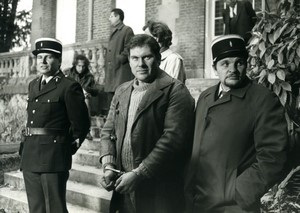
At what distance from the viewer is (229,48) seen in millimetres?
2572

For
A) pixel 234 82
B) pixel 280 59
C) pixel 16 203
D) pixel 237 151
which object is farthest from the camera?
pixel 16 203

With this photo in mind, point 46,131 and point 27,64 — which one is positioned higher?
point 27,64

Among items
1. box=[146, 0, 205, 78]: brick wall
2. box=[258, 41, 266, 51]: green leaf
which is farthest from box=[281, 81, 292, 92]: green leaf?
box=[146, 0, 205, 78]: brick wall

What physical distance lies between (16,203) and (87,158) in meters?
1.32

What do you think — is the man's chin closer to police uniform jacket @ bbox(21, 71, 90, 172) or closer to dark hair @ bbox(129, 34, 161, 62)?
dark hair @ bbox(129, 34, 161, 62)

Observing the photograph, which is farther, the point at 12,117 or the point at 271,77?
the point at 12,117

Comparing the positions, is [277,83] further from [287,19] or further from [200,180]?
[200,180]

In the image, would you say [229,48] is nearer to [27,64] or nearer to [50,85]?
[50,85]

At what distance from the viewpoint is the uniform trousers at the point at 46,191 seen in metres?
3.83

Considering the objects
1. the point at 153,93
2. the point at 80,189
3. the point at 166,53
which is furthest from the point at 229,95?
the point at 80,189

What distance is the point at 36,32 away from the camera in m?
14.2

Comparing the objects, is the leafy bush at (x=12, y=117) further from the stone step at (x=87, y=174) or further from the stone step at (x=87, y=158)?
the stone step at (x=87, y=174)

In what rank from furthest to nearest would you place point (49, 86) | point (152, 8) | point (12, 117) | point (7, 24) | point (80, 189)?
point (7, 24), point (12, 117), point (152, 8), point (80, 189), point (49, 86)

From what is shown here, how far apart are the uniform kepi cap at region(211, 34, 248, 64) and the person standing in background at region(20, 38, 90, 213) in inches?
70.8
